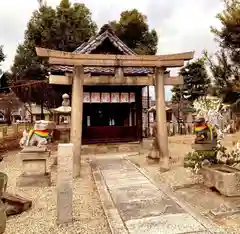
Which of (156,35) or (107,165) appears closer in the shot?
(107,165)

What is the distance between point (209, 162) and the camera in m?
7.00

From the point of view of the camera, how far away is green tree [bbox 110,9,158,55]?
25.7 meters

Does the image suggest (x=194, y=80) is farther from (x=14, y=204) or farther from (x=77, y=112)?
(x=14, y=204)

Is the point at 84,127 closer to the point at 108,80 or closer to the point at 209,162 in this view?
the point at 108,80

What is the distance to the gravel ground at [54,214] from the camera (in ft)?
14.8

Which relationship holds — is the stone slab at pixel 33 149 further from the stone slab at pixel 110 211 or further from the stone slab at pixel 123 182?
the stone slab at pixel 123 182

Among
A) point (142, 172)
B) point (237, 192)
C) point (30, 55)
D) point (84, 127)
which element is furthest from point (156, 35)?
point (237, 192)

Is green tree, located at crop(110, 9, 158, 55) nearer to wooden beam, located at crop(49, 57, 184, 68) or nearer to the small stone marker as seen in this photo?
wooden beam, located at crop(49, 57, 184, 68)

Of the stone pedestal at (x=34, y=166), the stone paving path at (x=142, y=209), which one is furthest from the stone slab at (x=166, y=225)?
the stone pedestal at (x=34, y=166)

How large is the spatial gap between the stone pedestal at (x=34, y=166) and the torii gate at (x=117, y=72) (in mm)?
1139

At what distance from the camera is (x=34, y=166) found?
760 cm

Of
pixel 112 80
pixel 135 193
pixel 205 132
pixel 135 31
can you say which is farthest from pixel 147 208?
pixel 135 31

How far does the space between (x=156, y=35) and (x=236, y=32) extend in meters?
12.8

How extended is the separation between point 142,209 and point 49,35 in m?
20.8
